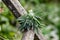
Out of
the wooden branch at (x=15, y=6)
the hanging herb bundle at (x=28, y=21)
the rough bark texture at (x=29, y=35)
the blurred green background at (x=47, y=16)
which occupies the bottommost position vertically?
the blurred green background at (x=47, y=16)

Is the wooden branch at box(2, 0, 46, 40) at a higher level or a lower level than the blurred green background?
Answer: higher

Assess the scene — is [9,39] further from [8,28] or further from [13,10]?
[8,28]

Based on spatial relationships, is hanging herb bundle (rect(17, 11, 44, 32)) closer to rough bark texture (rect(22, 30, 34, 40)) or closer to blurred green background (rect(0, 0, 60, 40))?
rough bark texture (rect(22, 30, 34, 40))

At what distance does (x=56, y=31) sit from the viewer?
1.76 meters

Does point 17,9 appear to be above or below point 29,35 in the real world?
above

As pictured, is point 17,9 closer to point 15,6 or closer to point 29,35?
point 15,6

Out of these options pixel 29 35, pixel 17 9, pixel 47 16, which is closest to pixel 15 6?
pixel 17 9

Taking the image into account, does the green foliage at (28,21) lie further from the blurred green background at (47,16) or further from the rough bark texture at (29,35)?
the blurred green background at (47,16)

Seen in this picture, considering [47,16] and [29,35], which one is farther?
[47,16]

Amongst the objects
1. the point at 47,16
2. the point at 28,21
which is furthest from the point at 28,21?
the point at 47,16

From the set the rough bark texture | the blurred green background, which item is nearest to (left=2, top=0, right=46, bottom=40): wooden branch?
the rough bark texture

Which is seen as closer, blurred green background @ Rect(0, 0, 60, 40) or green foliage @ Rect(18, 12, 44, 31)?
green foliage @ Rect(18, 12, 44, 31)

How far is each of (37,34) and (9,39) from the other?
154 mm

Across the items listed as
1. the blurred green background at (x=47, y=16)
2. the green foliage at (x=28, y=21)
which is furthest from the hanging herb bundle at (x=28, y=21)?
the blurred green background at (x=47, y=16)
